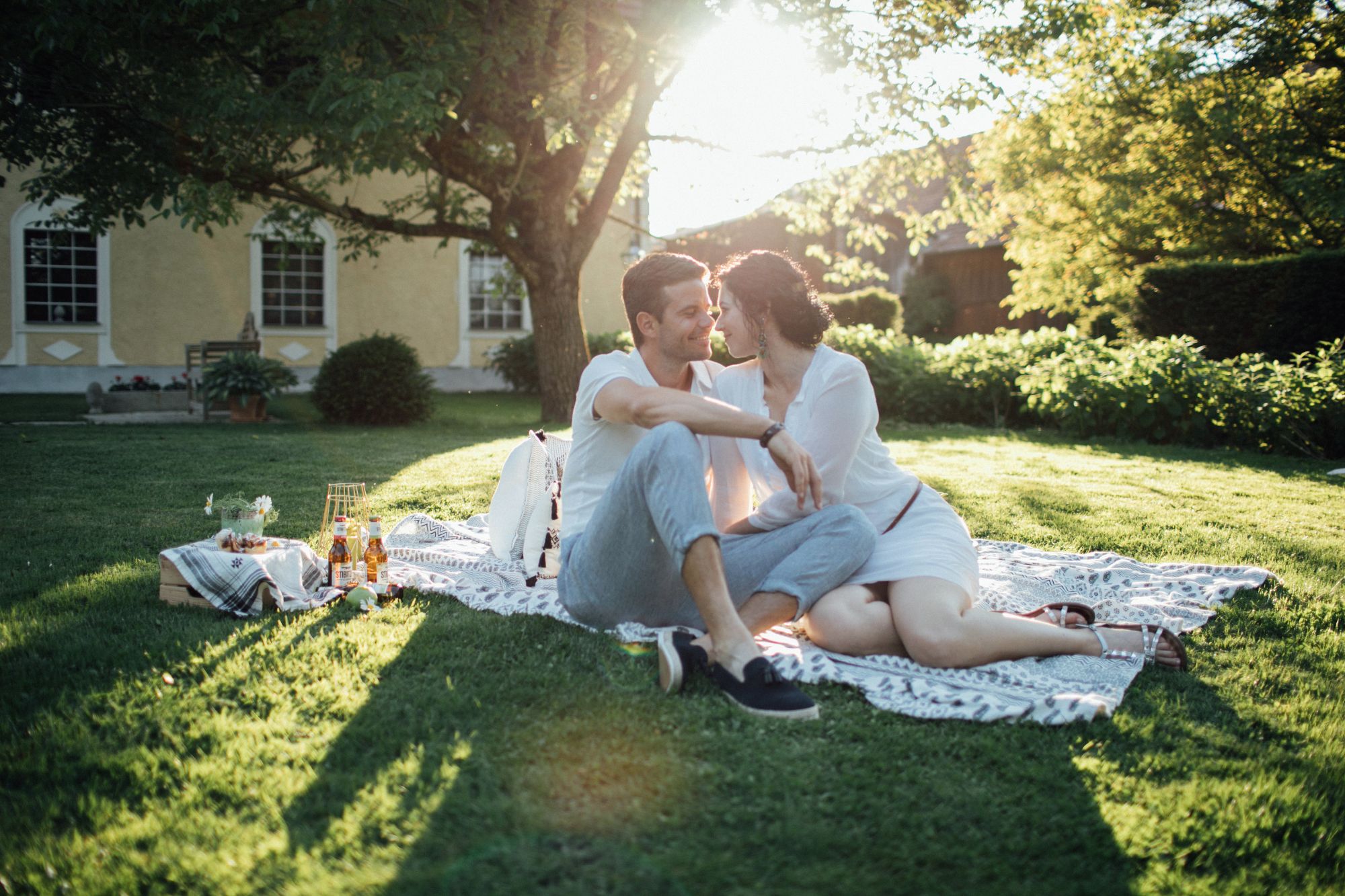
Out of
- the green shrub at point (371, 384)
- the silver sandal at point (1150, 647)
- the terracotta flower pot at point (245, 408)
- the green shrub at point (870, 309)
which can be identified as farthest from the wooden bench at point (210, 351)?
the green shrub at point (870, 309)

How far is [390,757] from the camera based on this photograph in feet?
7.79

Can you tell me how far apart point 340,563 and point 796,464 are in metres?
2.04

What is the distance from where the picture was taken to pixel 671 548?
2.81m

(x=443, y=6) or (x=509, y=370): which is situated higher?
(x=443, y=6)

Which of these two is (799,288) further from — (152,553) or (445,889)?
(152,553)

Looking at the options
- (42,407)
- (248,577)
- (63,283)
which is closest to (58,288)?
(63,283)

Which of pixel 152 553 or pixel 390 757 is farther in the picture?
pixel 152 553

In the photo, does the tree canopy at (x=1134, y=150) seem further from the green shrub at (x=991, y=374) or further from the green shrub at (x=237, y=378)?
the green shrub at (x=237, y=378)

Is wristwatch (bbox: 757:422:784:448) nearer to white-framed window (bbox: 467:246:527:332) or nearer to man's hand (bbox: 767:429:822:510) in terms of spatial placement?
man's hand (bbox: 767:429:822:510)

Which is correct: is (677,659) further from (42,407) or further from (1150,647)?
(42,407)

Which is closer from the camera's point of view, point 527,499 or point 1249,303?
point 527,499

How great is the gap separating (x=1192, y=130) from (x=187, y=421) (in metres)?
17.0

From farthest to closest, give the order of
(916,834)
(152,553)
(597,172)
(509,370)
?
1. (509,370)
2. (597,172)
3. (152,553)
4. (916,834)

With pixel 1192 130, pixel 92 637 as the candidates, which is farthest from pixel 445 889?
pixel 1192 130
